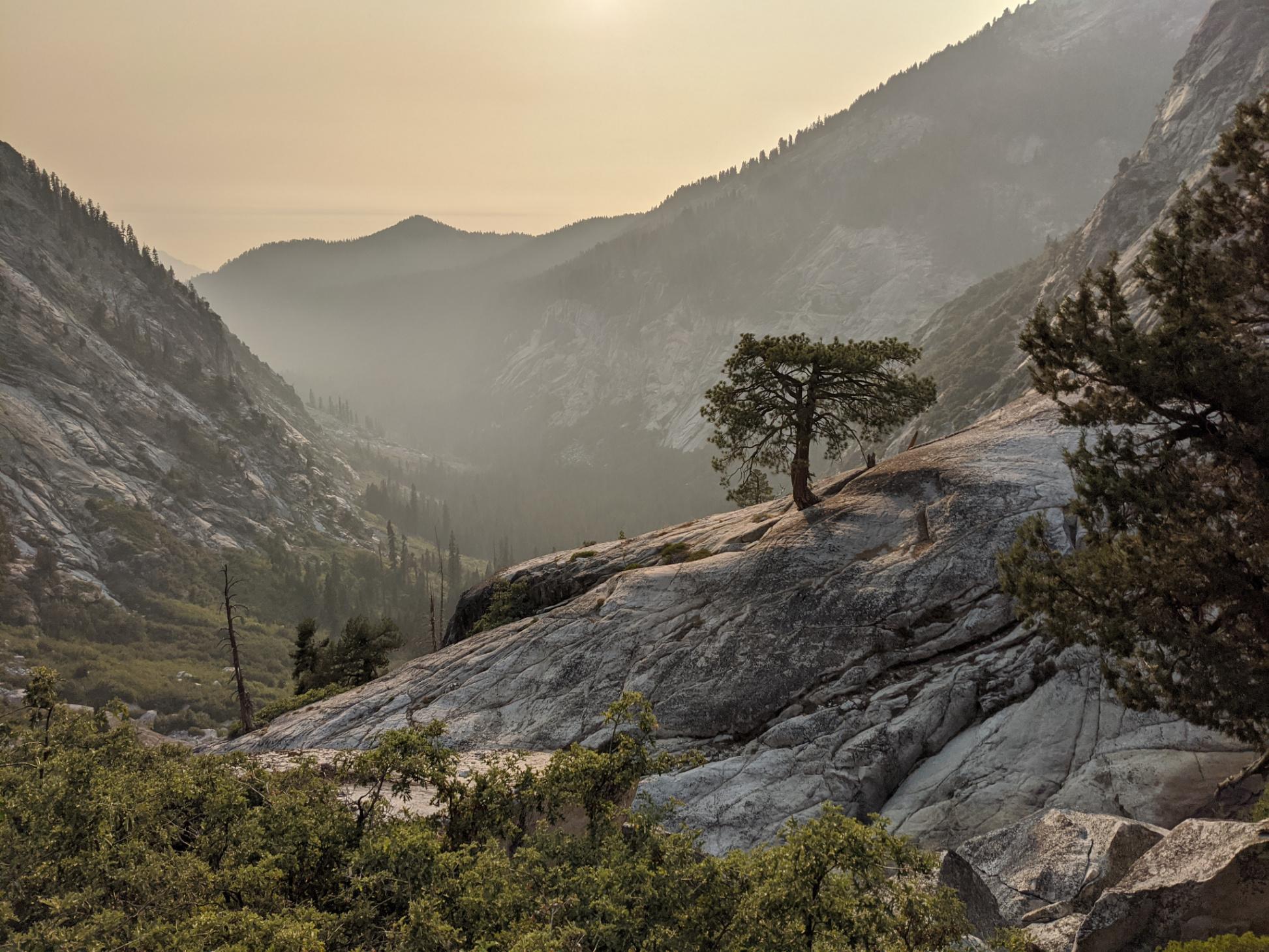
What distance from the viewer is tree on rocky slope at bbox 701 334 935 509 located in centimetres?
3494

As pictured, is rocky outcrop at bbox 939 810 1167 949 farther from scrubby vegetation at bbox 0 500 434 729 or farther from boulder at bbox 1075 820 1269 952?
scrubby vegetation at bbox 0 500 434 729

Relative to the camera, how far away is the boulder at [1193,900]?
12625 millimetres

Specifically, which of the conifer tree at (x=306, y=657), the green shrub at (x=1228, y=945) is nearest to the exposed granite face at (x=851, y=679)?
the green shrub at (x=1228, y=945)

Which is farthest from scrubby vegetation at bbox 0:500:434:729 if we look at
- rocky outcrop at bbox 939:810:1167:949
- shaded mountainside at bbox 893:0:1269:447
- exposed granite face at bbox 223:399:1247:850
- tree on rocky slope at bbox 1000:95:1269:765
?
shaded mountainside at bbox 893:0:1269:447

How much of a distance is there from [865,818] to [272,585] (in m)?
201

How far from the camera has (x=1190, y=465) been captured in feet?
52.9

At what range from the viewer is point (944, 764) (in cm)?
2298

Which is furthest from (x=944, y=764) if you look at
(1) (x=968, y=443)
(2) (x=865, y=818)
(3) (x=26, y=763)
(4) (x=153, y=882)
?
(3) (x=26, y=763)

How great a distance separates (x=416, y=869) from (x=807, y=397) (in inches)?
1146

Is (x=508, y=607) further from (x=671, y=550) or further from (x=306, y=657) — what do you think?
(x=306, y=657)

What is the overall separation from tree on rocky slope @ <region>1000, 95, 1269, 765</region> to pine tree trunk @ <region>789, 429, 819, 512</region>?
19.7 meters

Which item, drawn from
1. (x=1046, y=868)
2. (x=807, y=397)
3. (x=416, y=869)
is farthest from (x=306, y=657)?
(x=1046, y=868)

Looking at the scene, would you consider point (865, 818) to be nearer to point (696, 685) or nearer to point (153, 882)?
point (696, 685)

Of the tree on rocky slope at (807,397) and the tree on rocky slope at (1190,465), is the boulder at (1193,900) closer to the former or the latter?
the tree on rocky slope at (1190,465)
